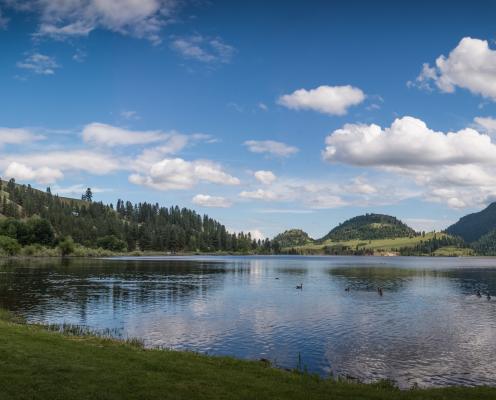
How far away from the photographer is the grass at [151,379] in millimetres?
24094

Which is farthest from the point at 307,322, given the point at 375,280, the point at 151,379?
the point at 375,280

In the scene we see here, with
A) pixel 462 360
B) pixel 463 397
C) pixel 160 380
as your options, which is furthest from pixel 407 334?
pixel 160 380

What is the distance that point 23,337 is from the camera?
1485 inches

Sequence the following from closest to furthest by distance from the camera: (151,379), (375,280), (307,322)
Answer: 1. (151,379)
2. (307,322)
3. (375,280)

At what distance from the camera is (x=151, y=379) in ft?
87.5

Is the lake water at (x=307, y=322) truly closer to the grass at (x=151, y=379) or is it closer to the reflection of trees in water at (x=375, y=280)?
the grass at (x=151, y=379)

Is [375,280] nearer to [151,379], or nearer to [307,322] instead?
[307,322]

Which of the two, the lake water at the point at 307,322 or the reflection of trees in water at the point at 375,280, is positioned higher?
the lake water at the point at 307,322

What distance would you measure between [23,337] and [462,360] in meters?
39.1

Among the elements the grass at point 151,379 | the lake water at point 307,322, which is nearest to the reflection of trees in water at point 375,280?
the lake water at point 307,322

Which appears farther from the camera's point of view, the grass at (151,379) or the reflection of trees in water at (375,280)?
the reflection of trees in water at (375,280)

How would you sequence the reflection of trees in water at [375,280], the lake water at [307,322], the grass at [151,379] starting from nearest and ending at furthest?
the grass at [151,379]
the lake water at [307,322]
the reflection of trees in water at [375,280]

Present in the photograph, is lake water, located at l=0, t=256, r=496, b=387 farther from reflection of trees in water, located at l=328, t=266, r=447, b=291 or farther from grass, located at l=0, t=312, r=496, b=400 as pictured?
reflection of trees in water, located at l=328, t=266, r=447, b=291

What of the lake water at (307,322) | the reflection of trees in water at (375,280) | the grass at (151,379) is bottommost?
the reflection of trees in water at (375,280)
